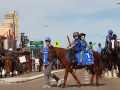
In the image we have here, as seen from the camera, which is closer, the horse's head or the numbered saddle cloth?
the horse's head

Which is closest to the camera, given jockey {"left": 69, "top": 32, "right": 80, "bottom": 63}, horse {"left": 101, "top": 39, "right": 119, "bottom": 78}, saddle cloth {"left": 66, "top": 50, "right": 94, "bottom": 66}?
jockey {"left": 69, "top": 32, "right": 80, "bottom": 63}

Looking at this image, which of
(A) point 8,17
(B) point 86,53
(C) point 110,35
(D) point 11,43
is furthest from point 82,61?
(A) point 8,17

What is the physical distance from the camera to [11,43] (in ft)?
328

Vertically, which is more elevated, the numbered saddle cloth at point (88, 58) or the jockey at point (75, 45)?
the jockey at point (75, 45)

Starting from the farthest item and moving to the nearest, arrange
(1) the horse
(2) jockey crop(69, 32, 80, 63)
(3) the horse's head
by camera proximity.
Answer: (1) the horse
(2) jockey crop(69, 32, 80, 63)
(3) the horse's head

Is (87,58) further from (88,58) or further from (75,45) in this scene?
(75,45)

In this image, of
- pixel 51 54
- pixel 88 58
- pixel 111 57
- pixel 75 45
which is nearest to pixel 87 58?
pixel 88 58

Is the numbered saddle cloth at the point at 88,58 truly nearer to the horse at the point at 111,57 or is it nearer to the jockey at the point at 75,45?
the jockey at the point at 75,45

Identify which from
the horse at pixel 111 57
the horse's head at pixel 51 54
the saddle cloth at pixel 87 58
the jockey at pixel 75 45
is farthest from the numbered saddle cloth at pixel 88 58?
the horse at pixel 111 57

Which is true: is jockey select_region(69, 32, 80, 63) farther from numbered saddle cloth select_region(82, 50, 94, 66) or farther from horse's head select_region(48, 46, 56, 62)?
horse's head select_region(48, 46, 56, 62)

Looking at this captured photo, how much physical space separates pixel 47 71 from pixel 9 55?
1362cm

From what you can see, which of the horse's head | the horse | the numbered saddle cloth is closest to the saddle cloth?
the numbered saddle cloth

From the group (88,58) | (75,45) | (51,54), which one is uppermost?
(75,45)

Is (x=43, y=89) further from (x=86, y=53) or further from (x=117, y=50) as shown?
(x=117, y=50)
